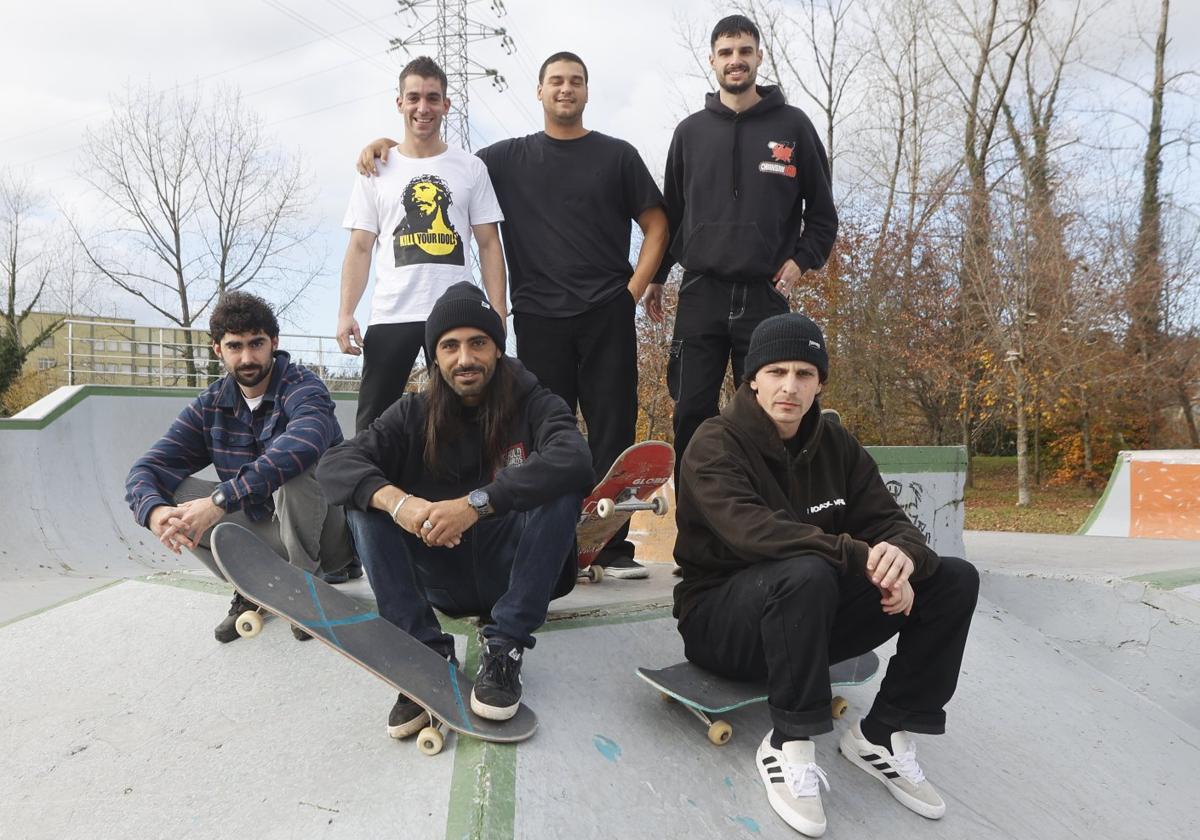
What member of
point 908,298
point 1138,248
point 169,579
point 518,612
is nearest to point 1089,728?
point 518,612

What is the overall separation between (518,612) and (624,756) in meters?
0.54

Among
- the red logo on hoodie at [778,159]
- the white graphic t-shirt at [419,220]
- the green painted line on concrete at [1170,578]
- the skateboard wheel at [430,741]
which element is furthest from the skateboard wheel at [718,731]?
the green painted line on concrete at [1170,578]

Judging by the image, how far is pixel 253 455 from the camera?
329cm

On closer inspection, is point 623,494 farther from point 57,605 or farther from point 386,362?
point 57,605

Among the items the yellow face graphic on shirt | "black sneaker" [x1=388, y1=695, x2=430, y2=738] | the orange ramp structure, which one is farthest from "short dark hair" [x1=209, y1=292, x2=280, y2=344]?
the orange ramp structure

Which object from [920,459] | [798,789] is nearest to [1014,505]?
[920,459]

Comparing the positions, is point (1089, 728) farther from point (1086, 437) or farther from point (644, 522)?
point (1086, 437)

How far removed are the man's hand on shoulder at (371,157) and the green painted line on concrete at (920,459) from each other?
3418mm

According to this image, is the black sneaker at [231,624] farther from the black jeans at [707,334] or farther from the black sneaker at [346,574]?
the black jeans at [707,334]

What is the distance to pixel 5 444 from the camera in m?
7.30

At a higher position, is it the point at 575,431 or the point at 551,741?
the point at 575,431

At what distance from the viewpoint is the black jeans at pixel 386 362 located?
3678mm

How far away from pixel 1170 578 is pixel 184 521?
5390 millimetres

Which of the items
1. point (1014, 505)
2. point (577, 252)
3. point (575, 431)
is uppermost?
point (577, 252)
